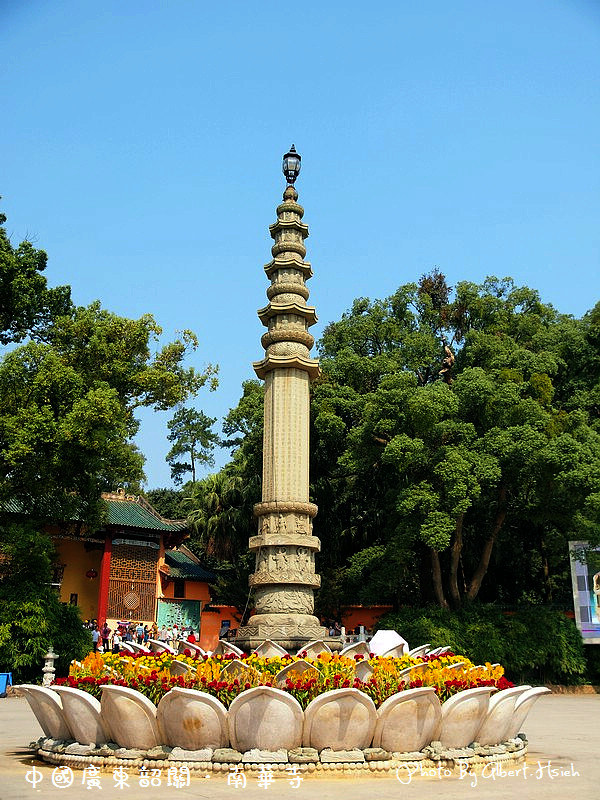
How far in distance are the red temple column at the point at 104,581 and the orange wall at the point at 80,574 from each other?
87 cm

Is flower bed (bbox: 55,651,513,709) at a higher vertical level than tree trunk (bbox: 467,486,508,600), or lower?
lower

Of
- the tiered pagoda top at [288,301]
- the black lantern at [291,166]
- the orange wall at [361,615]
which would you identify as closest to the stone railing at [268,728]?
the tiered pagoda top at [288,301]

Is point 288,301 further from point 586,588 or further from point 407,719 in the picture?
point 586,588

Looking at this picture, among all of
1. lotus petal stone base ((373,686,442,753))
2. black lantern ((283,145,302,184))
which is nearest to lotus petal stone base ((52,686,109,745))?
lotus petal stone base ((373,686,442,753))

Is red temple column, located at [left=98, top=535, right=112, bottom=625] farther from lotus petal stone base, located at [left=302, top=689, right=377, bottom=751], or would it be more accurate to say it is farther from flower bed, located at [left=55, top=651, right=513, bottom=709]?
lotus petal stone base, located at [left=302, top=689, right=377, bottom=751]

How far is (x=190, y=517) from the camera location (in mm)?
31156

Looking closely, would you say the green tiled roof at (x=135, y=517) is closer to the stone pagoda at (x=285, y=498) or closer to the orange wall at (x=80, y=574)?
the orange wall at (x=80, y=574)

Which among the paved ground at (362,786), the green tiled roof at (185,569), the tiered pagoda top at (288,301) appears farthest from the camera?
the green tiled roof at (185,569)

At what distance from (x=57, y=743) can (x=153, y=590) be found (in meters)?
21.0

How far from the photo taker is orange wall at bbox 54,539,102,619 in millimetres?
26750

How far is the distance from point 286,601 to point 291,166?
9.13m

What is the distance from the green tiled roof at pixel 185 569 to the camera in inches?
1155

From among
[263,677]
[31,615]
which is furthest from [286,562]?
[263,677]

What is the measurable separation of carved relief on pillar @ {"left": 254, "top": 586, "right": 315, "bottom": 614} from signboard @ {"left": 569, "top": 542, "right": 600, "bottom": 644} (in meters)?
9.52
